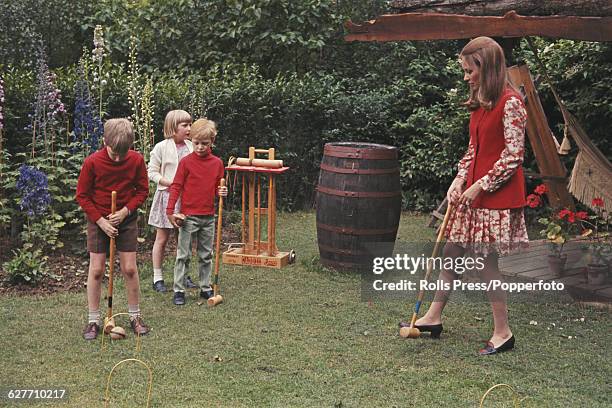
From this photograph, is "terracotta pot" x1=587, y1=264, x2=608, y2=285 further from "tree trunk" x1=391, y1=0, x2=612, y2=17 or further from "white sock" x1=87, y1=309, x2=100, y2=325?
"white sock" x1=87, y1=309, x2=100, y2=325

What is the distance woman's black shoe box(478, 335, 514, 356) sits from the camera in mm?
4902

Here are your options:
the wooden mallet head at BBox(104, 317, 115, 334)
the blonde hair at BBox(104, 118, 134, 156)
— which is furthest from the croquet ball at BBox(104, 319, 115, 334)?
the blonde hair at BBox(104, 118, 134, 156)

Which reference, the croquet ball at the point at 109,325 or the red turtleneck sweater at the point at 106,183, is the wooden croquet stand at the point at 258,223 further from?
the croquet ball at the point at 109,325

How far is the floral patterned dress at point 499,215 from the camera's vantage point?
4.69 metres

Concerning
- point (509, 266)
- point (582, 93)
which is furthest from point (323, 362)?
point (582, 93)

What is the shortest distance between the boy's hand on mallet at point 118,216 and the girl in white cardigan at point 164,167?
3.99 feet

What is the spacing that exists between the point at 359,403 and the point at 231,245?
3779 mm

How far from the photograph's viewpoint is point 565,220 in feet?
21.6

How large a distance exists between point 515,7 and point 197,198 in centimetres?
265

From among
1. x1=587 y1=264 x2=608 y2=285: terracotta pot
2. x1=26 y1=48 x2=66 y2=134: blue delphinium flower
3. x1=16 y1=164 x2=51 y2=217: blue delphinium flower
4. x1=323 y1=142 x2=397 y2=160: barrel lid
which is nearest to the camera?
x1=587 y1=264 x2=608 y2=285: terracotta pot

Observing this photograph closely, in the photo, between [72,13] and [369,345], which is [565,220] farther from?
[72,13]

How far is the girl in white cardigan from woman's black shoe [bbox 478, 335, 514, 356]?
2.58 metres

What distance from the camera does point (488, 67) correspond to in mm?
4727

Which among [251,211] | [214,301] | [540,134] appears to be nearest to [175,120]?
[251,211]
